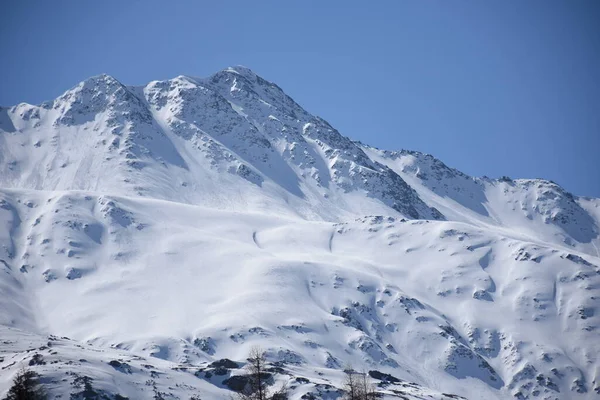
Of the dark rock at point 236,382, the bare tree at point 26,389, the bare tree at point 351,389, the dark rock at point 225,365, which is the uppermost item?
the bare tree at point 351,389

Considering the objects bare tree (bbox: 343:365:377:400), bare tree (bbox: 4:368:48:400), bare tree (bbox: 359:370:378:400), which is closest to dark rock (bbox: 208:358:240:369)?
bare tree (bbox: 343:365:377:400)

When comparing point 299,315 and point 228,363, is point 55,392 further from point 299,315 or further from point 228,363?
point 299,315

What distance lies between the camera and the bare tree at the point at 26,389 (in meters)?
65.5

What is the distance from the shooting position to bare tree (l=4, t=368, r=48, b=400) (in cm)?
6550

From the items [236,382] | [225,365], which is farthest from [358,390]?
[225,365]

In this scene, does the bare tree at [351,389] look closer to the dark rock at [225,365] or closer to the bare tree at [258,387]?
the bare tree at [258,387]

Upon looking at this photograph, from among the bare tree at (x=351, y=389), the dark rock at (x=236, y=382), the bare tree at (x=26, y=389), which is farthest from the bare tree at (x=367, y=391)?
the bare tree at (x=26, y=389)

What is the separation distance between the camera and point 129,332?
6481 inches

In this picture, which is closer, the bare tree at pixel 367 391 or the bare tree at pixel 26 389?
the bare tree at pixel 26 389

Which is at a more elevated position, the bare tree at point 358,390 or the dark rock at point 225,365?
the bare tree at point 358,390

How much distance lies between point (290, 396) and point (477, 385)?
307ft

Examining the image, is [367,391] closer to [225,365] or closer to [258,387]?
[225,365]

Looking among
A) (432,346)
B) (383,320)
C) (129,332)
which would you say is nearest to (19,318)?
(129,332)

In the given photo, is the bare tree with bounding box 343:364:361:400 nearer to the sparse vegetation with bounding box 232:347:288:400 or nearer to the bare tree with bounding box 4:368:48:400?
the sparse vegetation with bounding box 232:347:288:400
